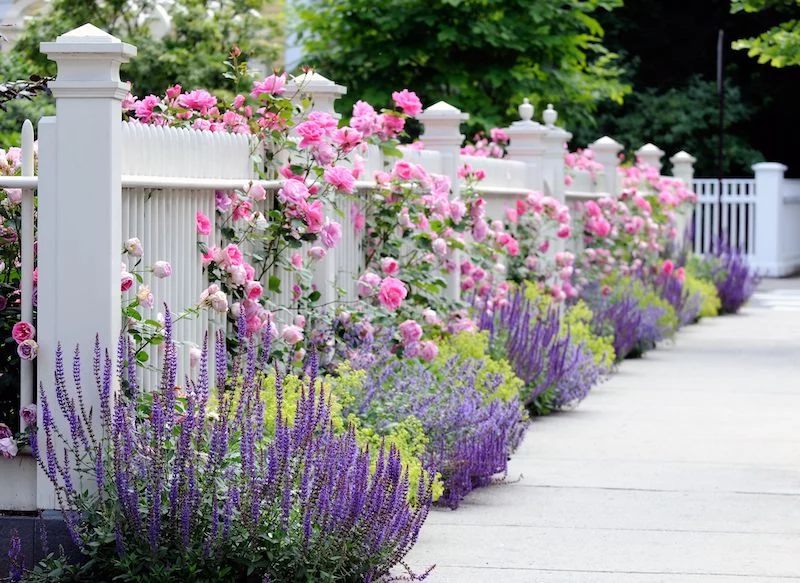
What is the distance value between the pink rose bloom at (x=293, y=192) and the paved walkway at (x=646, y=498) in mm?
1368

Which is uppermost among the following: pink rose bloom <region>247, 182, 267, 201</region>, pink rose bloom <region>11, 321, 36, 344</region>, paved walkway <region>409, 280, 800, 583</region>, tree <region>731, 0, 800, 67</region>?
tree <region>731, 0, 800, 67</region>

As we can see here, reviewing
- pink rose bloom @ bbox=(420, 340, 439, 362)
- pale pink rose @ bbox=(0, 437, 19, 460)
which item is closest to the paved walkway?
pink rose bloom @ bbox=(420, 340, 439, 362)

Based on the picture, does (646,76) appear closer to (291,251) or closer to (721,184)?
(721,184)

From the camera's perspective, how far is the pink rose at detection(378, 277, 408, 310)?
781 cm

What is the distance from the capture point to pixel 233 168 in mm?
6461

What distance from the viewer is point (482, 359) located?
8.56 metres

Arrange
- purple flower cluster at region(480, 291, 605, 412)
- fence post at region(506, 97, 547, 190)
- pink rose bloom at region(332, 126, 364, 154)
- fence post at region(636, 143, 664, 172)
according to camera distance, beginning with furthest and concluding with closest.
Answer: fence post at region(636, 143, 664, 172) → fence post at region(506, 97, 547, 190) → purple flower cluster at region(480, 291, 605, 412) → pink rose bloom at region(332, 126, 364, 154)

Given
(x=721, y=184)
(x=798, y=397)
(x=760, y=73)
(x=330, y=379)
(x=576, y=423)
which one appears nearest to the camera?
(x=330, y=379)

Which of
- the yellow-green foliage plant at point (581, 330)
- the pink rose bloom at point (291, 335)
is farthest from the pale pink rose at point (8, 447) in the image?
the yellow-green foliage plant at point (581, 330)

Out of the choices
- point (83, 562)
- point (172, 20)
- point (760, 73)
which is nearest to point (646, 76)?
point (760, 73)

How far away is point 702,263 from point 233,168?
1364 cm

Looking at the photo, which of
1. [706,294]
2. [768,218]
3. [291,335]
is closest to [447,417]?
[291,335]

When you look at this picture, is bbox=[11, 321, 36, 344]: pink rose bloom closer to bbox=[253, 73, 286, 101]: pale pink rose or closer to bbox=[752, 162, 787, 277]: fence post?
bbox=[253, 73, 286, 101]: pale pink rose

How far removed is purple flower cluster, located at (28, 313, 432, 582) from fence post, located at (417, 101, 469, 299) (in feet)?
15.7
